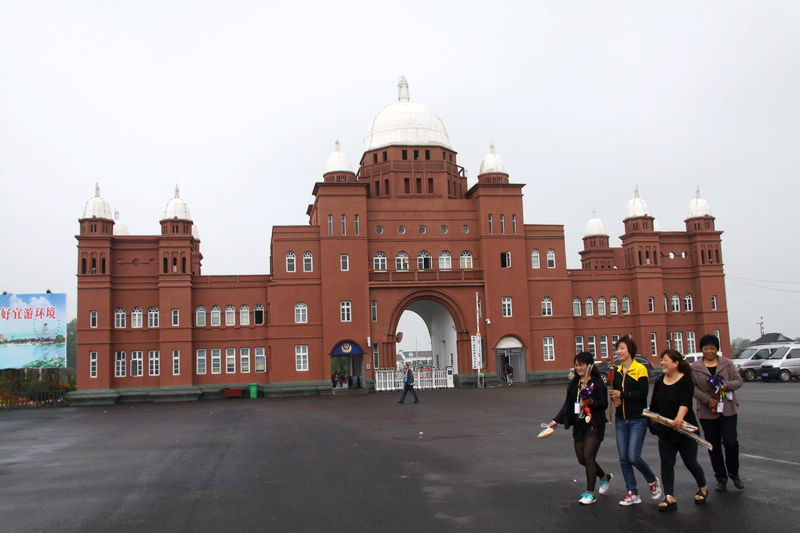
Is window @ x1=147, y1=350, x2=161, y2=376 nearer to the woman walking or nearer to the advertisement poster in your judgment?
the advertisement poster

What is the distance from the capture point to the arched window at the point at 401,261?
146ft

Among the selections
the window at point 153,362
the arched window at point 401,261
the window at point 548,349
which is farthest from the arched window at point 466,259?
the window at point 153,362

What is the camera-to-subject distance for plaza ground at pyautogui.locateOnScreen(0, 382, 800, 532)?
8.46 m

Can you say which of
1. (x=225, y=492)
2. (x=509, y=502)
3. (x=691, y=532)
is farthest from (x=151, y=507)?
(x=691, y=532)

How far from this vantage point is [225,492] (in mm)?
10609

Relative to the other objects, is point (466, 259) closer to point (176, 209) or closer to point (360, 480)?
point (176, 209)

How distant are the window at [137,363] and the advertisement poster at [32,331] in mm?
3775

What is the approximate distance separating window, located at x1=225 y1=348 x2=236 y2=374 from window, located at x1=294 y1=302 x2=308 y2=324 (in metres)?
4.33

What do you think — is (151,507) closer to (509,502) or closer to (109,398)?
(509,502)

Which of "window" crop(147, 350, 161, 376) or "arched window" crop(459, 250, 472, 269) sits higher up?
"arched window" crop(459, 250, 472, 269)

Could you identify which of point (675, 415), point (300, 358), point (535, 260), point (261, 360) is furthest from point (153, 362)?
point (675, 415)

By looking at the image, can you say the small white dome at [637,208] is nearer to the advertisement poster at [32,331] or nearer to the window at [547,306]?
the window at [547,306]

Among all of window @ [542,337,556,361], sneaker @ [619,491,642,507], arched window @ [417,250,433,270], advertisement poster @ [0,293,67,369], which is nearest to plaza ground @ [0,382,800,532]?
sneaker @ [619,491,642,507]

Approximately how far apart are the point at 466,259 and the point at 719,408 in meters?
36.1
